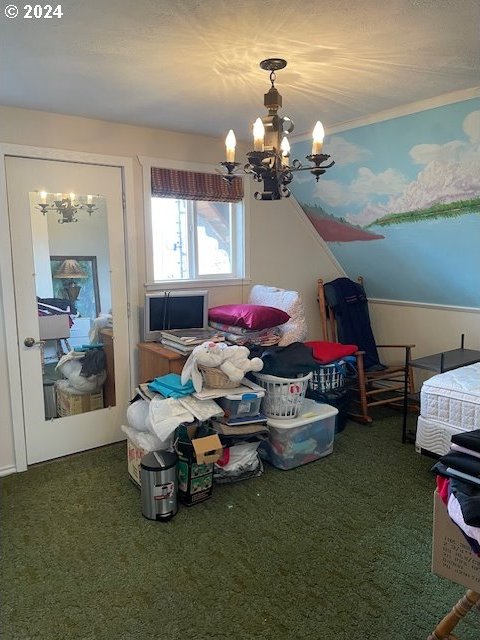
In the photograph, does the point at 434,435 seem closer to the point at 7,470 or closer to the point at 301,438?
the point at 301,438

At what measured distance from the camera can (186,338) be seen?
319cm

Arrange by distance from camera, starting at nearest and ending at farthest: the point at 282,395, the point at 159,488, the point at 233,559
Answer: the point at 233,559 → the point at 159,488 → the point at 282,395

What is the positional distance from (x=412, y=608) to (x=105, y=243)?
2.86m

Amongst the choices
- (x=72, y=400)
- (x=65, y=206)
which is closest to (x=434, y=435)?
(x=72, y=400)

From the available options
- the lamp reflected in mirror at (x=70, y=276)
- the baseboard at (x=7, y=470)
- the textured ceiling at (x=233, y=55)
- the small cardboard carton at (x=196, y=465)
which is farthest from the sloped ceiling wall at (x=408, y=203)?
the baseboard at (x=7, y=470)

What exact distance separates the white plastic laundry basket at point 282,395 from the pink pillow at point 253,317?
401mm

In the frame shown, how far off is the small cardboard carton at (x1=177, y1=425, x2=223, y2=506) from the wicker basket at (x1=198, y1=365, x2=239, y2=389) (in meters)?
0.32

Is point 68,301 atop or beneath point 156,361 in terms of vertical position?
atop

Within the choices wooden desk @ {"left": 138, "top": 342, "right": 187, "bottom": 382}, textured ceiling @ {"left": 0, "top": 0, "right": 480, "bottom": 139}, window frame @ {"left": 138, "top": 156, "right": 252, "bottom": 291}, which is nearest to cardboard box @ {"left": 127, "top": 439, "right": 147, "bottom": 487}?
wooden desk @ {"left": 138, "top": 342, "right": 187, "bottom": 382}

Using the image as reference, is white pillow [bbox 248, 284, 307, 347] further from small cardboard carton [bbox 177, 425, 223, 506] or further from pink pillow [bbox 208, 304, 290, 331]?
small cardboard carton [bbox 177, 425, 223, 506]

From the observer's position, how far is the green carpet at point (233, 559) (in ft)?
6.02

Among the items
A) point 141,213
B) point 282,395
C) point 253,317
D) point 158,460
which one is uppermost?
point 141,213

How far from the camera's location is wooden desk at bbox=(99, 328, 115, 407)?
136 inches

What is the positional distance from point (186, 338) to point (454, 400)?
180 centimetres
